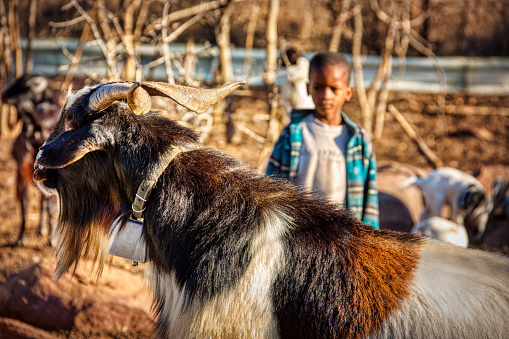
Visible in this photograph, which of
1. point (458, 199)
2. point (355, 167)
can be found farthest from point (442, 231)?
point (355, 167)

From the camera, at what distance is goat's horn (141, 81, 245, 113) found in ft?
6.59

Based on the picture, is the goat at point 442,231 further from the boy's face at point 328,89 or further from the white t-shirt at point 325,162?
the boy's face at point 328,89

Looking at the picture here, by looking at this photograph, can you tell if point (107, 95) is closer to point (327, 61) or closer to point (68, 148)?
point (68, 148)

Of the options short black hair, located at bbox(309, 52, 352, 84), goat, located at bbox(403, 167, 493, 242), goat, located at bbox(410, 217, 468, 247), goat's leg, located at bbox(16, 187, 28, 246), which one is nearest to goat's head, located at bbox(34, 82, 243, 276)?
short black hair, located at bbox(309, 52, 352, 84)

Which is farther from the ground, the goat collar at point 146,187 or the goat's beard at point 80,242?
the goat collar at point 146,187

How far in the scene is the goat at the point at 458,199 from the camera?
6.65 m

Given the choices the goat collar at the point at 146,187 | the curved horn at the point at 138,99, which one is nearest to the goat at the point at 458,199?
the goat collar at the point at 146,187

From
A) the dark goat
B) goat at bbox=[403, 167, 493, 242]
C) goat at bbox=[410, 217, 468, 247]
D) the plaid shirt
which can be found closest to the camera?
the plaid shirt

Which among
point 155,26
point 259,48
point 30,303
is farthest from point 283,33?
point 30,303

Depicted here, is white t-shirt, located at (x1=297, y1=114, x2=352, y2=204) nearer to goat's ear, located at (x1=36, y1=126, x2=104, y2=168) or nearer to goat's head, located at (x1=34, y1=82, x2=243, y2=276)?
goat's head, located at (x1=34, y1=82, x2=243, y2=276)

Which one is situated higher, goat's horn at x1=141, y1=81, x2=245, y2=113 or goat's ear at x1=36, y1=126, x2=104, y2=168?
goat's horn at x1=141, y1=81, x2=245, y2=113

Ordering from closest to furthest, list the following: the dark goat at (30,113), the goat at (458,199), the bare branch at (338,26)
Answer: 1. the dark goat at (30,113)
2. the goat at (458,199)
3. the bare branch at (338,26)

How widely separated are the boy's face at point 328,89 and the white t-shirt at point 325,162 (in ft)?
0.29

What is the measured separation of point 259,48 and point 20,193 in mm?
10174
